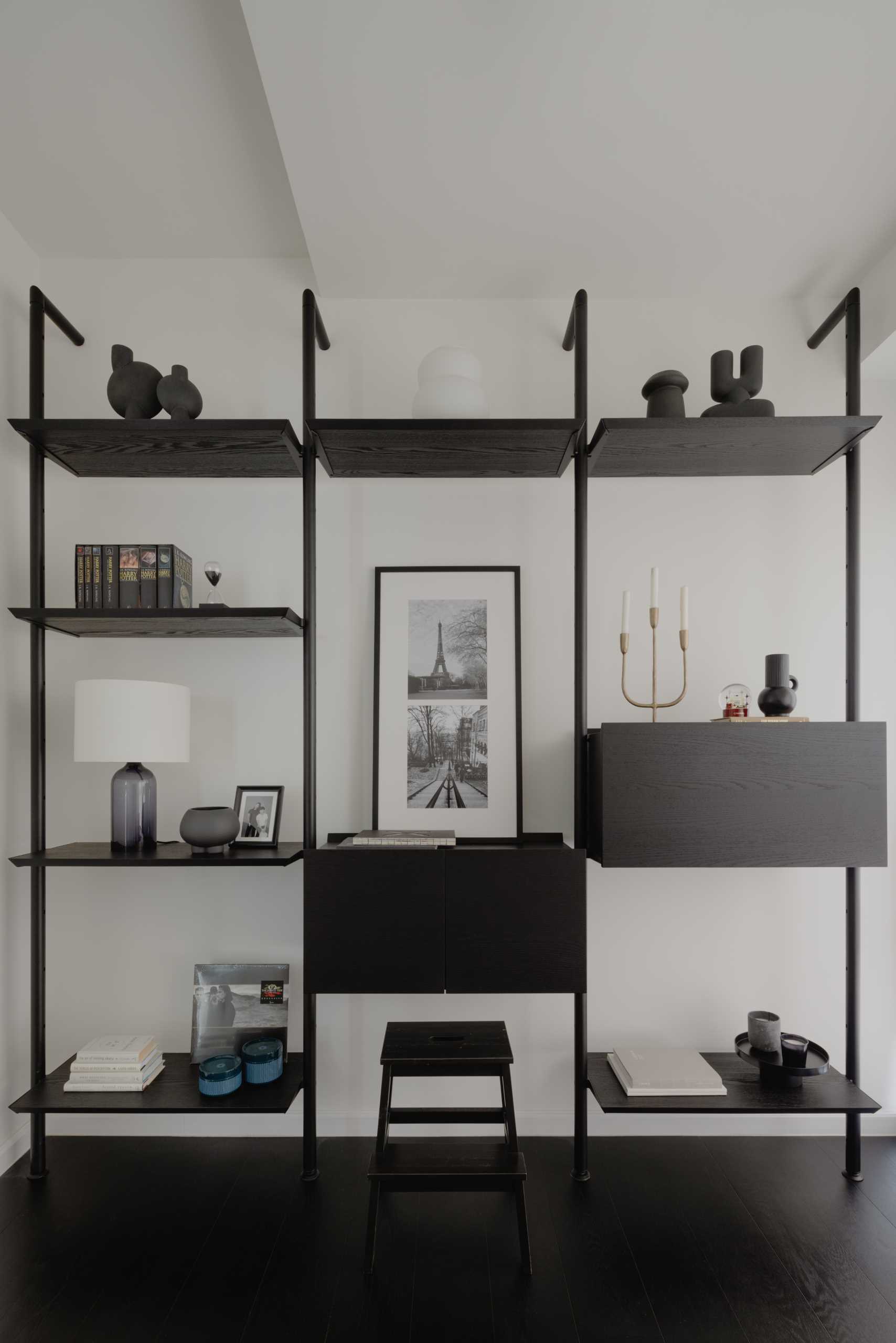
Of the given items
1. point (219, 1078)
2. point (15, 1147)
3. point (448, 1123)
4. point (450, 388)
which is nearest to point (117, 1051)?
point (219, 1078)

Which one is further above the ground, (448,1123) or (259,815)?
(259,815)

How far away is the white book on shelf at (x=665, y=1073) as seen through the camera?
2.01 metres

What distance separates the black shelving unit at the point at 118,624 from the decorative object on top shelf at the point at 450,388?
0.39 m

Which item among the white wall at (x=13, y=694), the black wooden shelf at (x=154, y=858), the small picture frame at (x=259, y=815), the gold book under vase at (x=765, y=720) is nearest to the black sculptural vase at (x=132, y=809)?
the black wooden shelf at (x=154, y=858)

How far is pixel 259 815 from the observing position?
229cm

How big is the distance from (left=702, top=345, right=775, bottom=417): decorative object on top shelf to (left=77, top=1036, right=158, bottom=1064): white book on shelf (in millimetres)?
2392

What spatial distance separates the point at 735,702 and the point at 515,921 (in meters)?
0.85

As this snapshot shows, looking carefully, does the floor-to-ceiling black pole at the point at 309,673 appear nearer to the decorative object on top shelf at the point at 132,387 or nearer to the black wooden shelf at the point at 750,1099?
the decorative object on top shelf at the point at 132,387

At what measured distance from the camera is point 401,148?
5.87 ft

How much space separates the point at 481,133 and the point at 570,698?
151 cm

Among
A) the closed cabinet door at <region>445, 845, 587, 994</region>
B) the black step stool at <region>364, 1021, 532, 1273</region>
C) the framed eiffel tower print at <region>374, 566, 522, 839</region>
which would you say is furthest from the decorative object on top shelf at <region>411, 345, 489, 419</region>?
the black step stool at <region>364, 1021, 532, 1273</region>

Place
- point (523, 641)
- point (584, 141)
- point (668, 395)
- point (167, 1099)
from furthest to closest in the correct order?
point (523, 641)
point (668, 395)
point (167, 1099)
point (584, 141)

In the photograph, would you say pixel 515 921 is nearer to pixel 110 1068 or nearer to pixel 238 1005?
pixel 238 1005

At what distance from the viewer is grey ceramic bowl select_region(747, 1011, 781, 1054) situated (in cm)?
212
